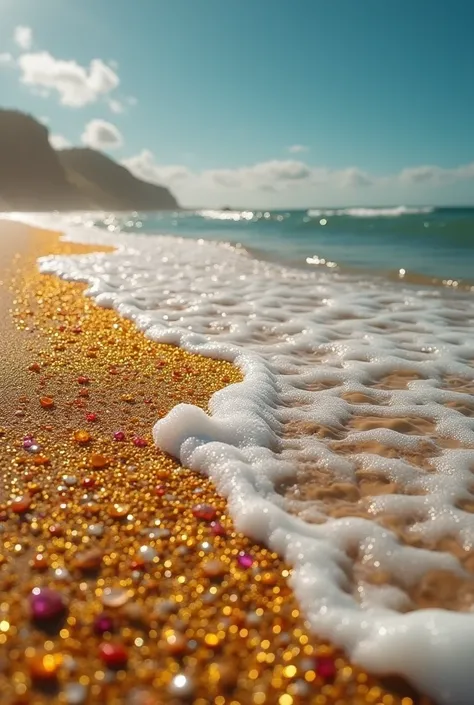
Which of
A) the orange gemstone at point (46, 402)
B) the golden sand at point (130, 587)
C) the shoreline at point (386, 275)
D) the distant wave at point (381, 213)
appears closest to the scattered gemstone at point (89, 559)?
the golden sand at point (130, 587)

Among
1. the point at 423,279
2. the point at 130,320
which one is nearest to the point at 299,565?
the point at 130,320

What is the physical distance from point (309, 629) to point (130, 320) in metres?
3.89

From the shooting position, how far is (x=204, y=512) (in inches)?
82.3

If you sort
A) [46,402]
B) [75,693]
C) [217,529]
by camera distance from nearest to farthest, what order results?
[75,693] < [217,529] < [46,402]

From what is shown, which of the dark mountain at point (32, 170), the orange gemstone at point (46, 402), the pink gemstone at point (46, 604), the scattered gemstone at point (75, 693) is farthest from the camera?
the dark mountain at point (32, 170)

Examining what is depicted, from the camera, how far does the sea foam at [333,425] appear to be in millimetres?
1580

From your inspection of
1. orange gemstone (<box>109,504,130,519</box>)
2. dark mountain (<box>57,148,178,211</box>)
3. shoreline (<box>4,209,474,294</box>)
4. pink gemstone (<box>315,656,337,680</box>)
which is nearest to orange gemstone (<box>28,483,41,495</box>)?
orange gemstone (<box>109,504,130,519</box>)

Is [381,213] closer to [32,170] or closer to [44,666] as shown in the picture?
[44,666]

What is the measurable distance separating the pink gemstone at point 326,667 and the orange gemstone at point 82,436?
1.56 m

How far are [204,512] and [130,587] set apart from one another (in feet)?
1.58

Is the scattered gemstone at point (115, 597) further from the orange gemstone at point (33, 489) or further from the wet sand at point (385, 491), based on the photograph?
the wet sand at point (385, 491)

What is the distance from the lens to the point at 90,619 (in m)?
1.53

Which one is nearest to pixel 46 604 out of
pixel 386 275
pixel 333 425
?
pixel 333 425

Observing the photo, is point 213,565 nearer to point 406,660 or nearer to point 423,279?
point 406,660
